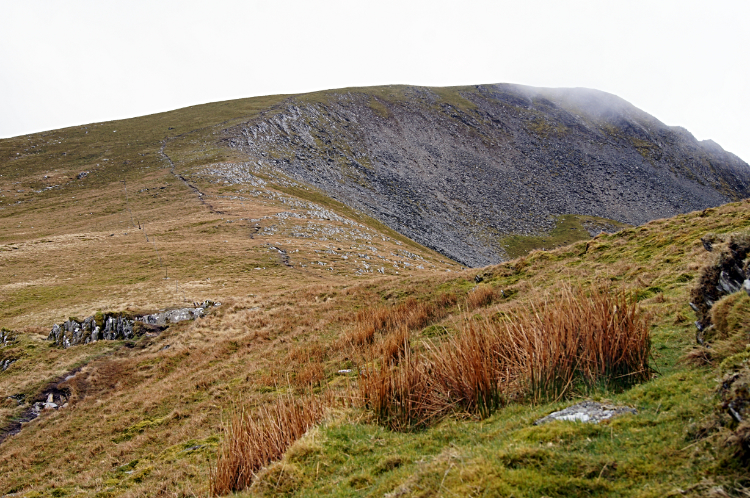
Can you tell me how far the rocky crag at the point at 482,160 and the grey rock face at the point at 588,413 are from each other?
2747 inches

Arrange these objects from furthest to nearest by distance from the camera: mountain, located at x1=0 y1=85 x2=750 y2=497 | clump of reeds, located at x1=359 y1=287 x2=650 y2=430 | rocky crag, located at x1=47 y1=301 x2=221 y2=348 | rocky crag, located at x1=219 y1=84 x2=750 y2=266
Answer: rocky crag, located at x1=219 y1=84 x2=750 y2=266, rocky crag, located at x1=47 y1=301 x2=221 y2=348, clump of reeds, located at x1=359 y1=287 x2=650 y2=430, mountain, located at x1=0 y1=85 x2=750 y2=497

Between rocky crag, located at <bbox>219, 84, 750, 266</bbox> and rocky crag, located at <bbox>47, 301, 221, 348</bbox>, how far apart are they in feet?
162

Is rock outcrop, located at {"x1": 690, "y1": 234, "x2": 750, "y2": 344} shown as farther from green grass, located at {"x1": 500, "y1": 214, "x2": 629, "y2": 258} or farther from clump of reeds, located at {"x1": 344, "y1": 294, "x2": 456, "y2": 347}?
green grass, located at {"x1": 500, "y1": 214, "x2": 629, "y2": 258}

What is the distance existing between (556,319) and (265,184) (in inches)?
2706

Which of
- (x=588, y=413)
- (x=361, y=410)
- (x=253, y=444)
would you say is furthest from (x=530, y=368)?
(x=253, y=444)

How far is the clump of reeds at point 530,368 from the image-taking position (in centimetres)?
737

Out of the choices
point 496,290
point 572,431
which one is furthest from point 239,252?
point 572,431

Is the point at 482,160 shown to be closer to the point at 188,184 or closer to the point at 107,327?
the point at 188,184

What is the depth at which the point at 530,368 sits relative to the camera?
7.78m

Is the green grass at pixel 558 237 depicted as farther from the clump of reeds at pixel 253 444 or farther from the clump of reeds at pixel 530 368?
the clump of reeds at pixel 253 444

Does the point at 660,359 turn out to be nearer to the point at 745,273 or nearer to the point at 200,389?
the point at 745,273

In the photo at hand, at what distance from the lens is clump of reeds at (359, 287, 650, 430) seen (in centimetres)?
737

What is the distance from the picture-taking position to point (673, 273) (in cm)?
1354

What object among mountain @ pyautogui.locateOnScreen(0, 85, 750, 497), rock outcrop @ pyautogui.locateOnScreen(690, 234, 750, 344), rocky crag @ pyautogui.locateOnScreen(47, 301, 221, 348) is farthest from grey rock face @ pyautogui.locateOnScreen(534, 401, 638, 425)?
rocky crag @ pyautogui.locateOnScreen(47, 301, 221, 348)
